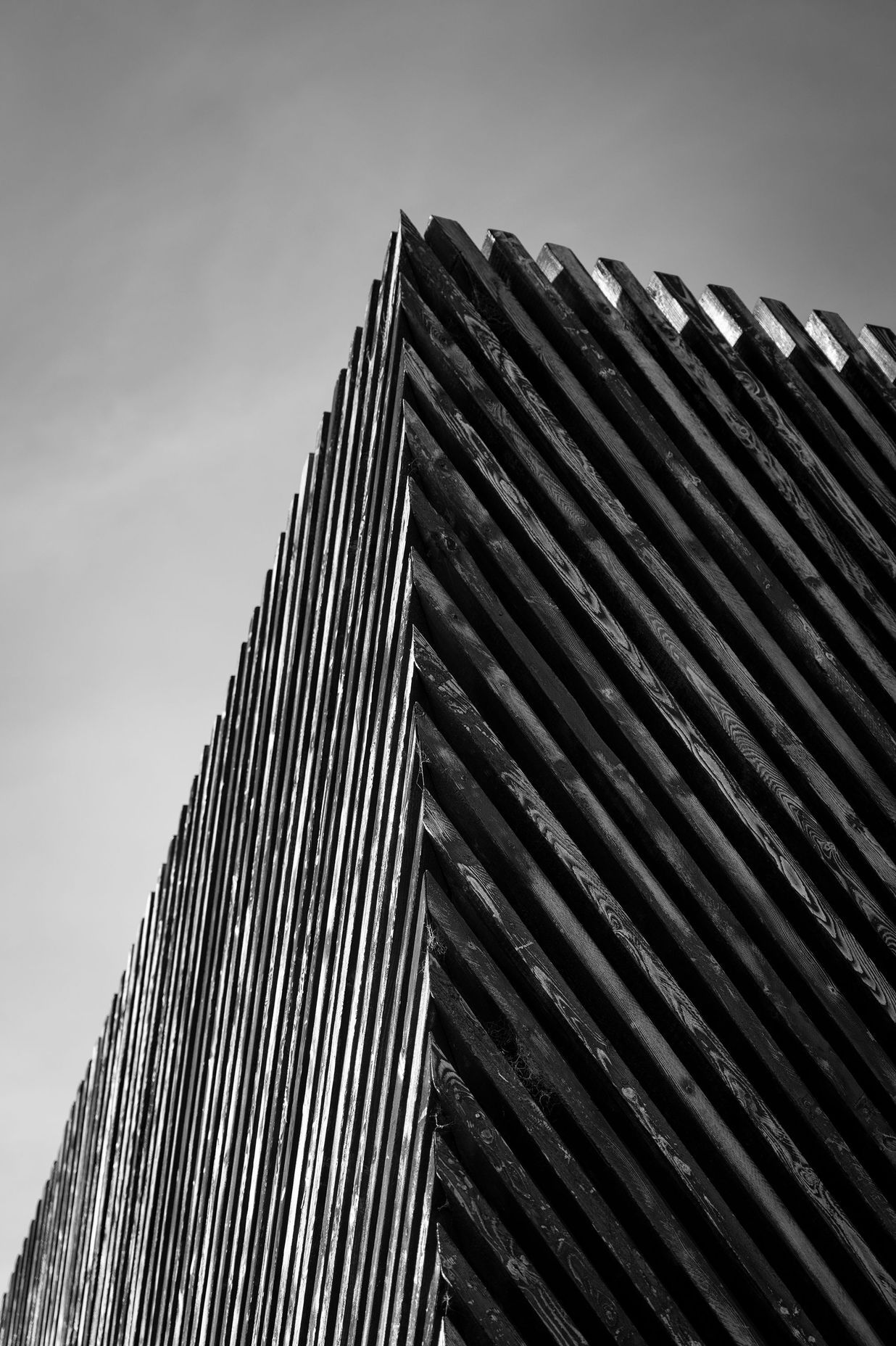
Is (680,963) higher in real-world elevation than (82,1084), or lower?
lower

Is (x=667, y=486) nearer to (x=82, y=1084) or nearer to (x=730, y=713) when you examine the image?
(x=730, y=713)

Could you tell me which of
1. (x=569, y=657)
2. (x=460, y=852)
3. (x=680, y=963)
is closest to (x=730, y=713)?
(x=569, y=657)

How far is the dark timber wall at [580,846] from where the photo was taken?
2223 mm

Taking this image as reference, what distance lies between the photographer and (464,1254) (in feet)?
6.86

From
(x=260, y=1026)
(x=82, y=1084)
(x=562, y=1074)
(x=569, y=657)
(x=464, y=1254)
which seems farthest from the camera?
(x=82, y=1084)

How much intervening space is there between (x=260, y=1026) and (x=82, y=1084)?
4.17 m

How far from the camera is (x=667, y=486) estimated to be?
3057 mm

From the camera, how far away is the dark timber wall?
2223mm

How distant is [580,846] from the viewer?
8.28 ft

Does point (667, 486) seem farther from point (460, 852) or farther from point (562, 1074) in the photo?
point (562, 1074)

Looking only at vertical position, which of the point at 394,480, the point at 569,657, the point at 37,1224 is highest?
the point at 37,1224

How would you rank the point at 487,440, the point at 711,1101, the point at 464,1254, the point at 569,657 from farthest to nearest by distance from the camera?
the point at 487,440
the point at 569,657
the point at 711,1101
the point at 464,1254

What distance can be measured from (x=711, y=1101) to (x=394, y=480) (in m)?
1.39

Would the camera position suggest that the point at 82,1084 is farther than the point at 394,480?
Yes
